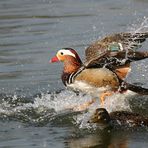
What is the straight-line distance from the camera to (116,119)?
12117 millimetres

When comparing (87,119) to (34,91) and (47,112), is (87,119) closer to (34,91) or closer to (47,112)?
(47,112)

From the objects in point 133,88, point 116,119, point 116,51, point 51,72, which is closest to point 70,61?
point 116,51

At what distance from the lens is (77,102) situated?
13.7 meters

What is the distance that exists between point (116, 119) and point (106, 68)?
1.23m

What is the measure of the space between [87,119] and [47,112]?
1005 millimetres

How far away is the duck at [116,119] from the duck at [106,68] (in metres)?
0.97

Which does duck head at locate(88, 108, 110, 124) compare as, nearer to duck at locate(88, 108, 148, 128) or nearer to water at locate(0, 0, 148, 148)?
duck at locate(88, 108, 148, 128)

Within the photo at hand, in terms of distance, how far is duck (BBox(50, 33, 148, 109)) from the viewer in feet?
42.4

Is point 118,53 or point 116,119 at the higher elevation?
point 118,53

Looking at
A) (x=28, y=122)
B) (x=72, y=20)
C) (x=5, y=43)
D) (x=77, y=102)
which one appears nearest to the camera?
(x=28, y=122)

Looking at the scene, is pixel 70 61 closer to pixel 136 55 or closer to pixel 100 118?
pixel 136 55

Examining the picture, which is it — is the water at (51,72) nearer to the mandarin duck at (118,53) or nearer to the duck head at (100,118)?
the duck head at (100,118)

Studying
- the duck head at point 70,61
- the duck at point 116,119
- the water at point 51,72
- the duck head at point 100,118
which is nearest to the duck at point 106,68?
the duck head at point 70,61

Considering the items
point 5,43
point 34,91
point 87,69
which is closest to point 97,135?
point 87,69
